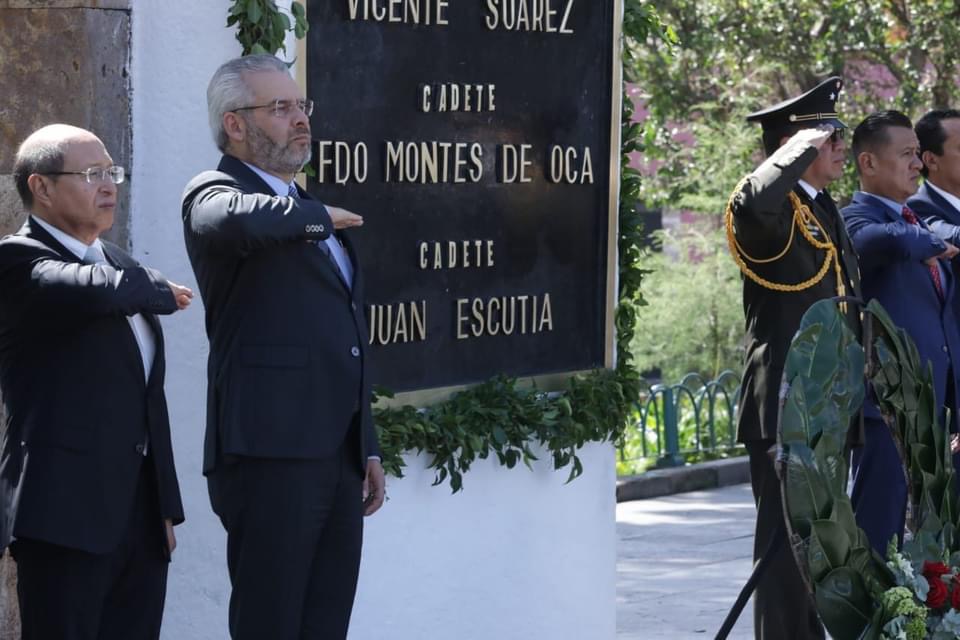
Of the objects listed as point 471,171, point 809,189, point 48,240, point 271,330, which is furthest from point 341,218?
point 809,189

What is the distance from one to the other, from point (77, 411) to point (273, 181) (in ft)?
2.73

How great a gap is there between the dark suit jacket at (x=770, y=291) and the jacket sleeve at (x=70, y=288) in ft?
7.61

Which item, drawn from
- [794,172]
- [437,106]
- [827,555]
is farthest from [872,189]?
[827,555]

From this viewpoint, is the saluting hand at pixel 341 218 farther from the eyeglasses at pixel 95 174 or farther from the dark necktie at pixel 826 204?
the dark necktie at pixel 826 204

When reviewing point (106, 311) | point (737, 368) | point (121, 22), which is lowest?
point (737, 368)

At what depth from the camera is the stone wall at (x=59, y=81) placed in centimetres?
516

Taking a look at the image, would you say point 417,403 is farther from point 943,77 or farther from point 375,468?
point 943,77

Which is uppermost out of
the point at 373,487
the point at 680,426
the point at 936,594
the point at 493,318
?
the point at 493,318

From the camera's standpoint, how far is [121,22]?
5176 mm

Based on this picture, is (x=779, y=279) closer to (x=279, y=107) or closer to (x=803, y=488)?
(x=279, y=107)

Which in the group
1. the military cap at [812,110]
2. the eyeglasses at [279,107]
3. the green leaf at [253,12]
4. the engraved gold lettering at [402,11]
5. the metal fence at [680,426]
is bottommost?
the metal fence at [680,426]

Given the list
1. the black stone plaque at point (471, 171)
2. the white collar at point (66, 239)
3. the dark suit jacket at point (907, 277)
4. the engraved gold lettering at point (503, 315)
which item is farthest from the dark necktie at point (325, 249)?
the dark suit jacket at point (907, 277)

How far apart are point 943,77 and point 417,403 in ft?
35.3

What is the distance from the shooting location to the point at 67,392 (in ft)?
14.3
